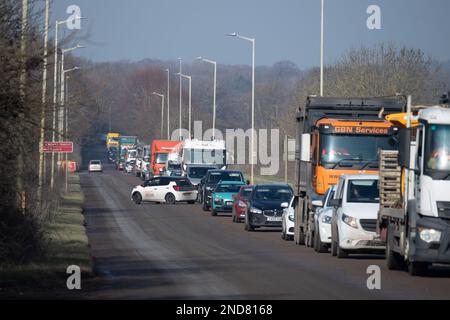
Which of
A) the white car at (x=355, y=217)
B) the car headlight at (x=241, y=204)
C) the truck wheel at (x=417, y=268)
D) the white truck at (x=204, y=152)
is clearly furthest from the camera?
the white truck at (x=204, y=152)

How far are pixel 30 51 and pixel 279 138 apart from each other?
6501 cm

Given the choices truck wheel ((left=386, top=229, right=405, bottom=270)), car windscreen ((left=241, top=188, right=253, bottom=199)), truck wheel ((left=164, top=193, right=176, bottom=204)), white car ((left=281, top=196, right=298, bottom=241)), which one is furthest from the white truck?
truck wheel ((left=386, top=229, right=405, bottom=270))

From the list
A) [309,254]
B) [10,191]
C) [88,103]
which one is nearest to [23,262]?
[10,191]

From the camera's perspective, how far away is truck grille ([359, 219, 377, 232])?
25.0 meters

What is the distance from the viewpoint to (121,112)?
607 feet

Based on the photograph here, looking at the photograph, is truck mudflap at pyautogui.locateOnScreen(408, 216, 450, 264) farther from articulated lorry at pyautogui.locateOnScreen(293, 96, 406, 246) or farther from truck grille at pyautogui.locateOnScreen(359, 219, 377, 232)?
articulated lorry at pyautogui.locateOnScreen(293, 96, 406, 246)

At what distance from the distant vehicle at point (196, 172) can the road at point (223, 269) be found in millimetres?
21163

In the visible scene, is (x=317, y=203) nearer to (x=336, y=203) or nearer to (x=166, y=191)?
(x=336, y=203)

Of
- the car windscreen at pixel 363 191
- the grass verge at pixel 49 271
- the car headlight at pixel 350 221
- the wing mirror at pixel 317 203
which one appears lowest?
the grass verge at pixel 49 271

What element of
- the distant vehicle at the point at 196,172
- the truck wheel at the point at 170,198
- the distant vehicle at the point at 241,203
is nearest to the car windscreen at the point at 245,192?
the distant vehicle at the point at 241,203

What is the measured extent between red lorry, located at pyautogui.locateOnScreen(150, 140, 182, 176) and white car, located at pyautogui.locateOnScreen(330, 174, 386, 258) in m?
54.7

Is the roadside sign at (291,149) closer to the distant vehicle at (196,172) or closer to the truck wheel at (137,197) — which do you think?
the truck wheel at (137,197)

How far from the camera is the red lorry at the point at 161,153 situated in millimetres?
81312
